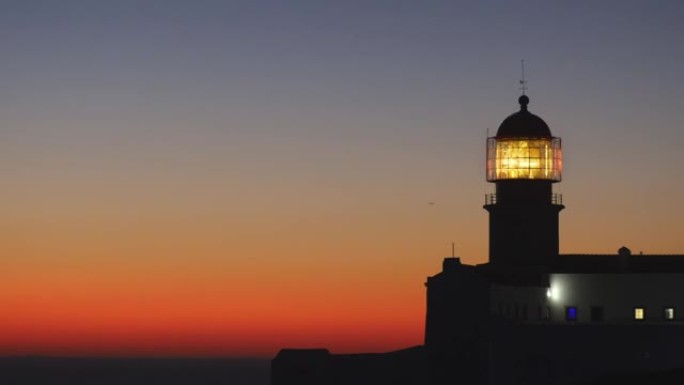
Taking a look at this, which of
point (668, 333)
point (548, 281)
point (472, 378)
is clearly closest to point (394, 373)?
point (472, 378)

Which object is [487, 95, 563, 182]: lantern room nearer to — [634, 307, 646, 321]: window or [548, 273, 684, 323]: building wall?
[548, 273, 684, 323]: building wall

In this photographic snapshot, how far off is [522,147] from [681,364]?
39.8ft

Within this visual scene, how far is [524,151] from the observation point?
67312 mm

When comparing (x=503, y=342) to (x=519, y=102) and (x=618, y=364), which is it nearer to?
(x=618, y=364)

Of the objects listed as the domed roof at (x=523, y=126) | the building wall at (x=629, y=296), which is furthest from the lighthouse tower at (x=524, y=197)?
the building wall at (x=629, y=296)

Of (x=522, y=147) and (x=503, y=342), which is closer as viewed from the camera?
(x=503, y=342)

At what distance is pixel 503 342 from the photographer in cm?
6253

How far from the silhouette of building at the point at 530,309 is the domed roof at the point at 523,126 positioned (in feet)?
0.15

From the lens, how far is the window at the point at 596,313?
64.0 meters

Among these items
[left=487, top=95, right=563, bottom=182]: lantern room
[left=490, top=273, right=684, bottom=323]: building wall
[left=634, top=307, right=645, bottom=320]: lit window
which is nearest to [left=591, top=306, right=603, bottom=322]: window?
[left=490, top=273, right=684, bottom=323]: building wall

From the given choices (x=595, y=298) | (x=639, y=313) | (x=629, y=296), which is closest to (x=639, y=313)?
(x=639, y=313)

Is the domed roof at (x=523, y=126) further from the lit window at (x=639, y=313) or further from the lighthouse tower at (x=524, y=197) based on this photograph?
the lit window at (x=639, y=313)

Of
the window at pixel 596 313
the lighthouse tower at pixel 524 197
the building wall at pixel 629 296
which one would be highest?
the lighthouse tower at pixel 524 197

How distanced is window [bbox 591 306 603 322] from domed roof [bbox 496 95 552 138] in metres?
8.33
